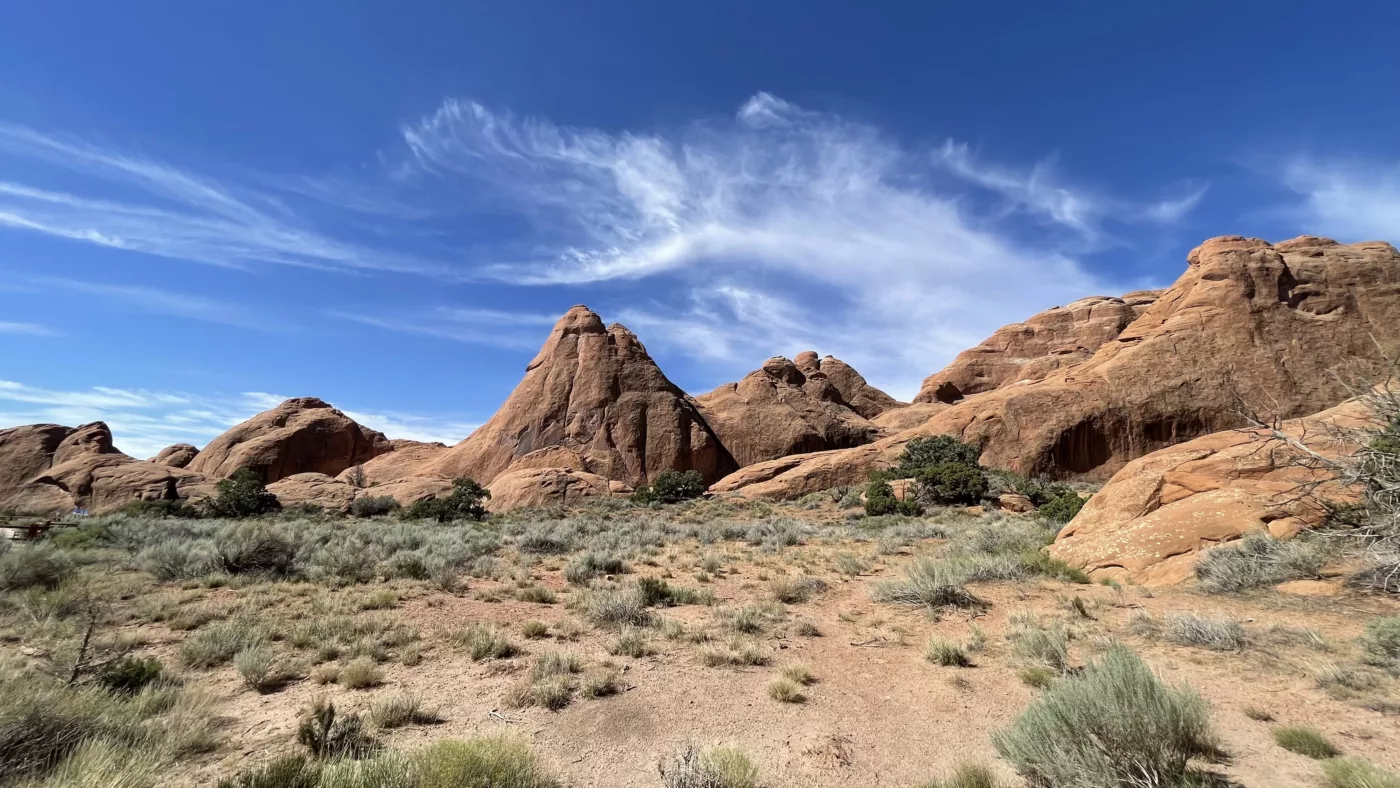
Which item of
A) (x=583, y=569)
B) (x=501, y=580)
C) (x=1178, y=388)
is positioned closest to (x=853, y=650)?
(x=583, y=569)

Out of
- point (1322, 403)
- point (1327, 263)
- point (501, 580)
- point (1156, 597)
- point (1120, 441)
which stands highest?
point (1327, 263)

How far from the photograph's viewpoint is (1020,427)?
1432 inches

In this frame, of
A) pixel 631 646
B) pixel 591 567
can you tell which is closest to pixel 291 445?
pixel 591 567

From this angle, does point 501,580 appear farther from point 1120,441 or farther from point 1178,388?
point 1178,388

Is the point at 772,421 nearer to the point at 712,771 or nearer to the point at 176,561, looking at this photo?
the point at 176,561

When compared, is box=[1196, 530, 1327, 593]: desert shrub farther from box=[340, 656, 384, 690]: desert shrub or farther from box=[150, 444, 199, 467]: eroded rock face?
box=[150, 444, 199, 467]: eroded rock face

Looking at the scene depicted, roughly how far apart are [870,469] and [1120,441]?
15293 mm

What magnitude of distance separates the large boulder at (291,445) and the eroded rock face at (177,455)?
2.34 meters

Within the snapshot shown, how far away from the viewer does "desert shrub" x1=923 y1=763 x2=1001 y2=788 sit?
3.63 m

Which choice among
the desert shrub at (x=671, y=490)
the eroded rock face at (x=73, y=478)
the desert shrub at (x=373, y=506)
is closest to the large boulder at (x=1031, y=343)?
the desert shrub at (x=671, y=490)

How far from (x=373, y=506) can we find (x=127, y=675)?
2990 cm

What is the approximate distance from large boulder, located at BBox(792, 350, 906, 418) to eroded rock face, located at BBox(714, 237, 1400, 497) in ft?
104

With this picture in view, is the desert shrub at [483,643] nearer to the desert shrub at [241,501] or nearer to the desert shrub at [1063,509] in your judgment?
the desert shrub at [1063,509]

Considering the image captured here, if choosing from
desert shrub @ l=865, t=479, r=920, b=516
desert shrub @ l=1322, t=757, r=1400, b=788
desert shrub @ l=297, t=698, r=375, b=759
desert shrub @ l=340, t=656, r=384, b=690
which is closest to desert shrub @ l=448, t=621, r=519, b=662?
desert shrub @ l=340, t=656, r=384, b=690
